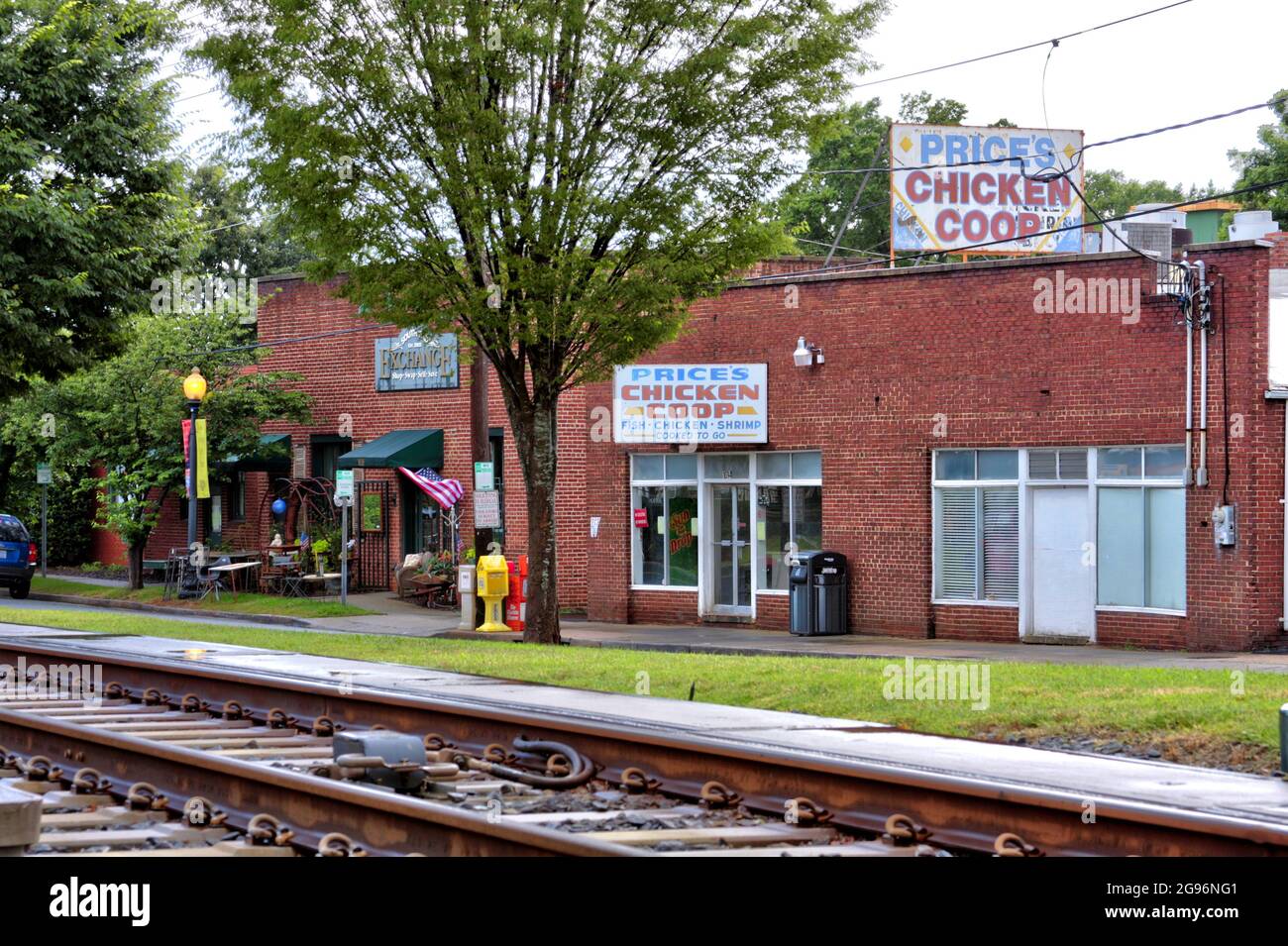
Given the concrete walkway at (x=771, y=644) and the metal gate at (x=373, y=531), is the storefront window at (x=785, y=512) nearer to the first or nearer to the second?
the concrete walkway at (x=771, y=644)

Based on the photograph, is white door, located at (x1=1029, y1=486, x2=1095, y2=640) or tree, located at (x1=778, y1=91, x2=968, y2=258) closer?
white door, located at (x1=1029, y1=486, x2=1095, y2=640)

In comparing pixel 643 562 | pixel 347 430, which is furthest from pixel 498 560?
pixel 347 430

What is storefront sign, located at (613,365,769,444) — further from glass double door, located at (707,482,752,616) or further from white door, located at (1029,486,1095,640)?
white door, located at (1029,486,1095,640)

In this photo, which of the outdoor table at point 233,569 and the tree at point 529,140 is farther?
the outdoor table at point 233,569

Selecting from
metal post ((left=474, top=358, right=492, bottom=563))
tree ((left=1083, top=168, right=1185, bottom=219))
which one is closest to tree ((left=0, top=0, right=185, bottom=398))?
metal post ((left=474, top=358, right=492, bottom=563))

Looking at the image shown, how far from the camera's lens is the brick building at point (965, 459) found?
2184 cm

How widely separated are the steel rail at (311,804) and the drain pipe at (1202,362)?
17.0 meters

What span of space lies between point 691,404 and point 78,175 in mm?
10535

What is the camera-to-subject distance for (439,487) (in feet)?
106

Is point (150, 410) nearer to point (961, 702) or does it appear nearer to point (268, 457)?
point (268, 457)

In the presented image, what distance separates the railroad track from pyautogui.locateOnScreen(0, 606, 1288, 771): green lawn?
2527mm

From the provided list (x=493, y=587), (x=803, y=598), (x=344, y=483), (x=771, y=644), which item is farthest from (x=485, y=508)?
(x=803, y=598)

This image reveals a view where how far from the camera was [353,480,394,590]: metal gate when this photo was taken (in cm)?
3456

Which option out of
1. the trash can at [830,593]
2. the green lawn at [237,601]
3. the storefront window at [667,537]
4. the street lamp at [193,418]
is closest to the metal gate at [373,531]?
the green lawn at [237,601]
